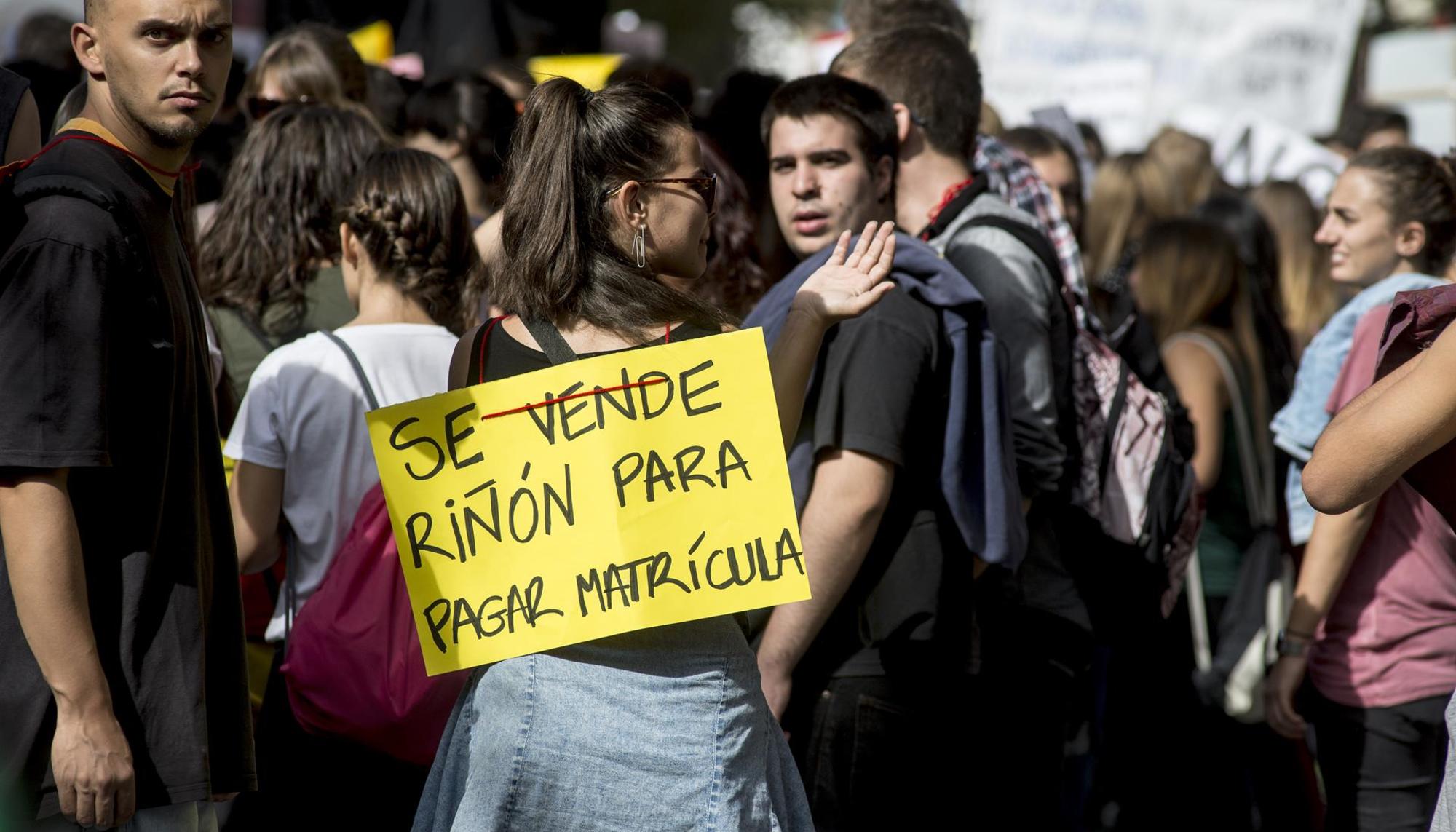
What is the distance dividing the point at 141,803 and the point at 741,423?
1.12 m

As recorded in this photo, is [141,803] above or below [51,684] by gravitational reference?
below

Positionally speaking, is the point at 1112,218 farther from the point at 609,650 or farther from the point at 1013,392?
the point at 609,650

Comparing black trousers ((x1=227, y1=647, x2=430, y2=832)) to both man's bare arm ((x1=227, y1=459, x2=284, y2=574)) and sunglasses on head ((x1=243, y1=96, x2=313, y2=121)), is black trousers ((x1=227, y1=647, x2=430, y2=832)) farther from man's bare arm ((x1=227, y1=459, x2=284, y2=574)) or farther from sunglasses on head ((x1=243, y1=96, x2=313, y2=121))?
sunglasses on head ((x1=243, y1=96, x2=313, y2=121))

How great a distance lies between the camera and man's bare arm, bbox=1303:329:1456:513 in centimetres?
221

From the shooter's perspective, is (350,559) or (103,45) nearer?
(103,45)

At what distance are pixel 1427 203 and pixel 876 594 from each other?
214 cm

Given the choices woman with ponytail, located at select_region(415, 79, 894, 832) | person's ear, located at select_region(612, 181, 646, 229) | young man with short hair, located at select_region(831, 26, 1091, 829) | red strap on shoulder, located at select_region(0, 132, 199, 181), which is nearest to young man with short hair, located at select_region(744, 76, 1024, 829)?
young man with short hair, located at select_region(831, 26, 1091, 829)

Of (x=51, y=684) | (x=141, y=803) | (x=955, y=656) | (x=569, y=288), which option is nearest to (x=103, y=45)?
(x=569, y=288)

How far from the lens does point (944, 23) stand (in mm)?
5402

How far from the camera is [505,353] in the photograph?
257cm

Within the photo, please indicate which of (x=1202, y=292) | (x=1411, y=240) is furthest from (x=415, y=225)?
(x=1202, y=292)

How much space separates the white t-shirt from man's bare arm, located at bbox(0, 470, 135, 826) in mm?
1012

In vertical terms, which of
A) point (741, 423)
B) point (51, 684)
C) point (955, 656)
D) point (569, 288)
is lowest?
point (955, 656)

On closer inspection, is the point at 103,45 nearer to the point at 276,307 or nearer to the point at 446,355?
the point at 446,355
